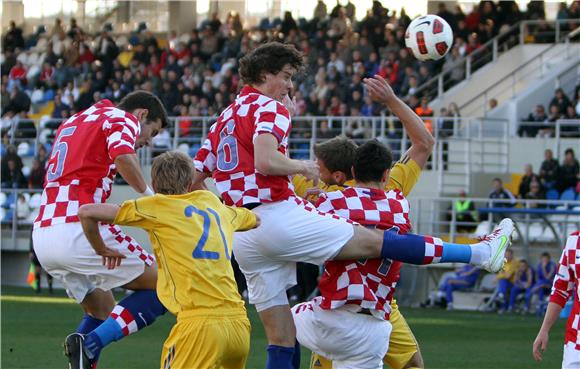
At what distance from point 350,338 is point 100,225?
6.84 feet

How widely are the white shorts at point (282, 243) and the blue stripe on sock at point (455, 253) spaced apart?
2.03 feet

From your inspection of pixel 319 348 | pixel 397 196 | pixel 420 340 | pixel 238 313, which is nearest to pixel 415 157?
pixel 397 196

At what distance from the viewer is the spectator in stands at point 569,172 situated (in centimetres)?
2230

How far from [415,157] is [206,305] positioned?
2454 millimetres

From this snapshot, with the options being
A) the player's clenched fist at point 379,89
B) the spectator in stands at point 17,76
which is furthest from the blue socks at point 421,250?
the spectator in stands at point 17,76

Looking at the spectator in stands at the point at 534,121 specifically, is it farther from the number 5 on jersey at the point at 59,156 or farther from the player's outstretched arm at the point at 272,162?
the player's outstretched arm at the point at 272,162

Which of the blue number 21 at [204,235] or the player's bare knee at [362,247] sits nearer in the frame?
the blue number 21 at [204,235]

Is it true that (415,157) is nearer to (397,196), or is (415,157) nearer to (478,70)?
(397,196)

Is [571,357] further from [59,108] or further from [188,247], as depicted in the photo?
[59,108]

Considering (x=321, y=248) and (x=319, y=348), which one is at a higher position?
(x=321, y=248)

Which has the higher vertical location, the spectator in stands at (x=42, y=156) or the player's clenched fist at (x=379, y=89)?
the player's clenched fist at (x=379, y=89)

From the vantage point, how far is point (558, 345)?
14820 mm

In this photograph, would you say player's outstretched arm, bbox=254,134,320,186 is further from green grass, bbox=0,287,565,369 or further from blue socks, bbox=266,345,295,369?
green grass, bbox=0,287,565,369

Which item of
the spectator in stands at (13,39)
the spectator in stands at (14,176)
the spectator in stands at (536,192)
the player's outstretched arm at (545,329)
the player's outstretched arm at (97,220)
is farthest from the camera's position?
the spectator in stands at (13,39)
